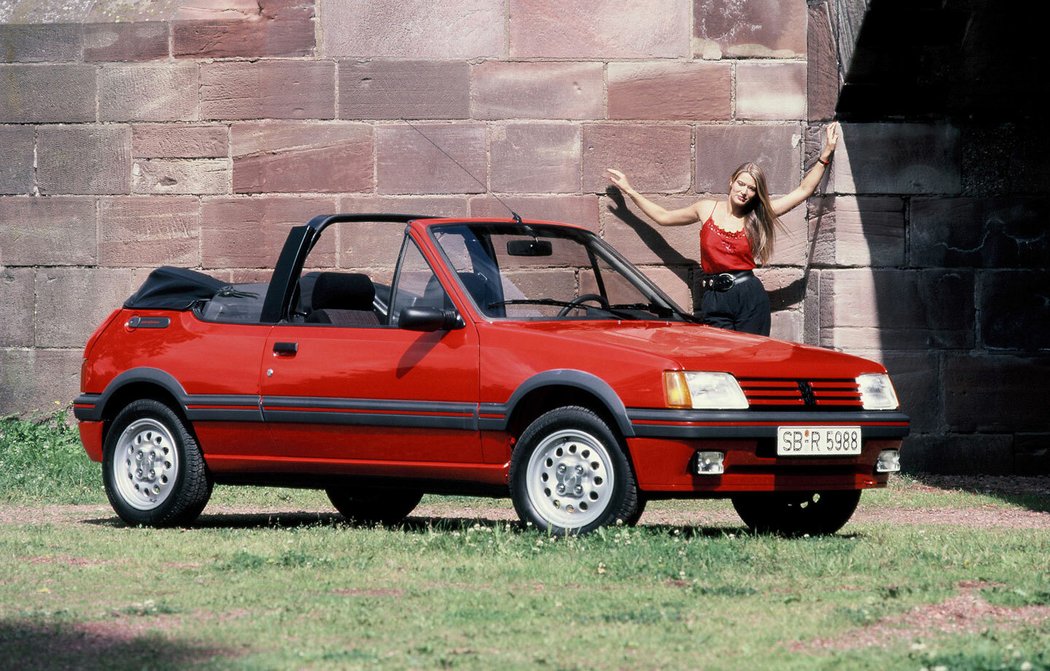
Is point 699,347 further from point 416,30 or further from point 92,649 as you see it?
point 416,30

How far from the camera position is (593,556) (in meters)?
7.90

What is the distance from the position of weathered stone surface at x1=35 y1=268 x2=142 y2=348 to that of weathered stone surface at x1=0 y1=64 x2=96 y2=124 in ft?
3.93

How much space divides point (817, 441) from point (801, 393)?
24cm

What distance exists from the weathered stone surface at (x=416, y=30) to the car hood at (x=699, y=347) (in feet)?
16.5

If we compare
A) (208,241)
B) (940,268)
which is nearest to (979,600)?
(940,268)

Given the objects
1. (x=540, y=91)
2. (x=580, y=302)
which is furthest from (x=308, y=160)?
(x=580, y=302)

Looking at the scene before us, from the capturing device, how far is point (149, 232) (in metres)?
14.3

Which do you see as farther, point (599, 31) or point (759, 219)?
point (599, 31)

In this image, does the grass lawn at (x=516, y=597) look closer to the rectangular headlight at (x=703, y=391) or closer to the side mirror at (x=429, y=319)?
the rectangular headlight at (x=703, y=391)

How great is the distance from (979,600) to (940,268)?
750 cm

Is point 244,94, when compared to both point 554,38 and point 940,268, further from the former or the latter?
point 940,268

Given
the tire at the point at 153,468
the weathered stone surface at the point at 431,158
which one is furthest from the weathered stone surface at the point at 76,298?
the tire at the point at 153,468

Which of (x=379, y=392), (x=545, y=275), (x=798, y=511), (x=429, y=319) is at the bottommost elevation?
(x=798, y=511)

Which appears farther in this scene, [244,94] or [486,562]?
[244,94]
